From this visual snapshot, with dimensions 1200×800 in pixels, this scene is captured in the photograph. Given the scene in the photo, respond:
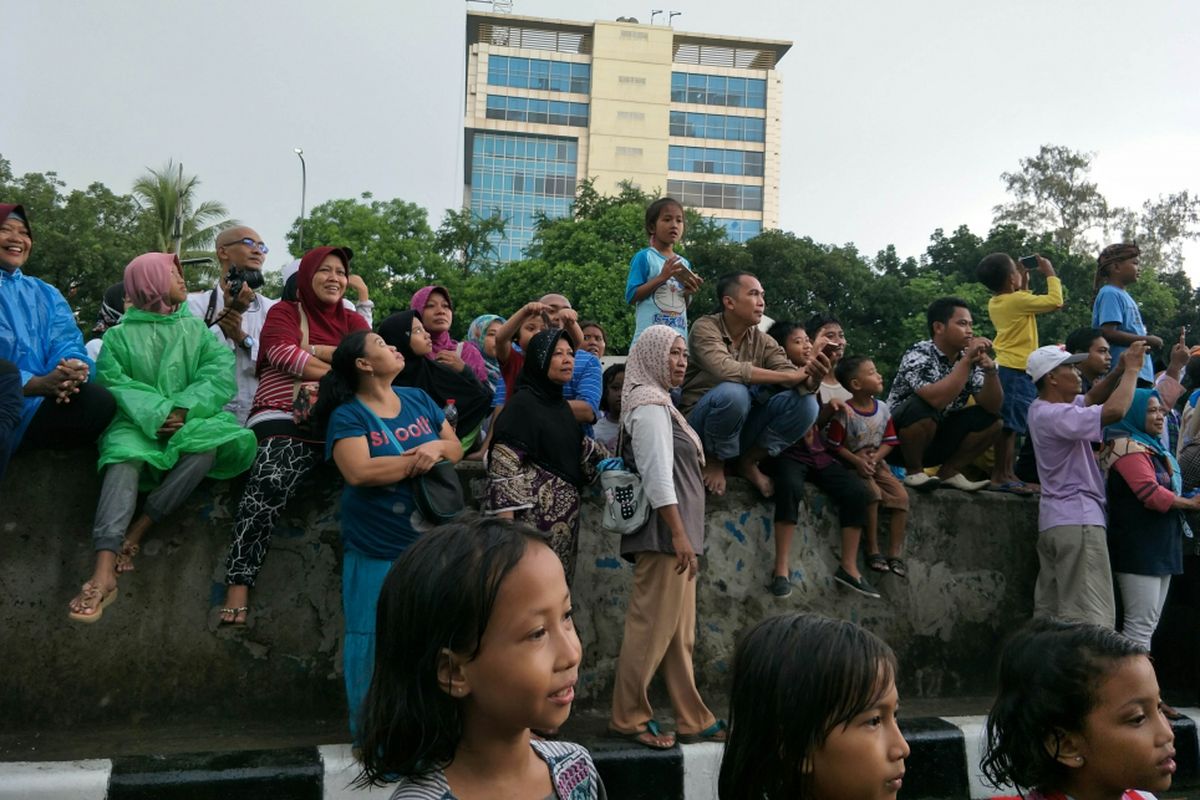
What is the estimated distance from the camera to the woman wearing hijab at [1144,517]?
5668 mm

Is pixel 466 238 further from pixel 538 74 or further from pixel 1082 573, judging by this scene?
pixel 538 74

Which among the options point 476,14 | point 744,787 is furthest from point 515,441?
point 476,14

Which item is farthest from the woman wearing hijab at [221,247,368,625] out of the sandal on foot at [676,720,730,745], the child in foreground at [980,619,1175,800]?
the child in foreground at [980,619,1175,800]

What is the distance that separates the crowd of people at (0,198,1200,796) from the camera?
450 centimetres

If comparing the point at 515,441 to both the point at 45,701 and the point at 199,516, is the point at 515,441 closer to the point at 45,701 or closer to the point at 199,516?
the point at 199,516

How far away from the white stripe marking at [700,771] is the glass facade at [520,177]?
223 ft

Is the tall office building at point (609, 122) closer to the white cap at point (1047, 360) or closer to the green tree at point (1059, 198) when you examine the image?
the green tree at point (1059, 198)

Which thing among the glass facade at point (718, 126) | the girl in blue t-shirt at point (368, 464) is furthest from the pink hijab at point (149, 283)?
the glass facade at point (718, 126)

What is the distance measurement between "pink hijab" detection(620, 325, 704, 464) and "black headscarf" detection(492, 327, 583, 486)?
1.03 ft

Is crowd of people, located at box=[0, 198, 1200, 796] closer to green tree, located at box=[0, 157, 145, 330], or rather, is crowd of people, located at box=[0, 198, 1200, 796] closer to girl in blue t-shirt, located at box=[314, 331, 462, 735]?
girl in blue t-shirt, located at box=[314, 331, 462, 735]

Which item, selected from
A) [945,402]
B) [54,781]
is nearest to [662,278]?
[945,402]

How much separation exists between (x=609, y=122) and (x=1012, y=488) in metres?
70.3

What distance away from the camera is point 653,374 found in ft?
16.7

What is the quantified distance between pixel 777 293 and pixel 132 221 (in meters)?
19.0
